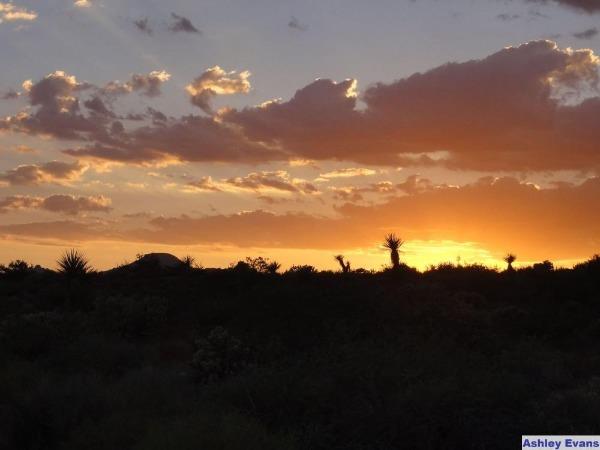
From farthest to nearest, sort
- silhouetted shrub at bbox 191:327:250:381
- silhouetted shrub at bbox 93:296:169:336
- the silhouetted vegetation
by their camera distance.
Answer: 1. silhouetted shrub at bbox 93:296:169:336
2. silhouetted shrub at bbox 191:327:250:381
3. the silhouetted vegetation

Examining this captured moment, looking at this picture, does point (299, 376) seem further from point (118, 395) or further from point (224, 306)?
point (224, 306)

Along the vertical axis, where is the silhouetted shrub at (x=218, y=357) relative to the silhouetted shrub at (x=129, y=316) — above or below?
below

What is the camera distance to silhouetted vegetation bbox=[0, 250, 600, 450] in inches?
451

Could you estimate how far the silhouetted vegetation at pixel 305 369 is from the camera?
11.5 m

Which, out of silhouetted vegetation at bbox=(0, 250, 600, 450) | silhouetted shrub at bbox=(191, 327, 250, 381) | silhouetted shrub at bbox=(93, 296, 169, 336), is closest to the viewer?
silhouetted vegetation at bbox=(0, 250, 600, 450)

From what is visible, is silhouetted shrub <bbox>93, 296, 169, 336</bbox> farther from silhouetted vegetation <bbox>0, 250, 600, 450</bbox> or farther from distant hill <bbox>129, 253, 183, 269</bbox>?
distant hill <bbox>129, 253, 183, 269</bbox>

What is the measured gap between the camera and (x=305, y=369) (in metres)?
14.6

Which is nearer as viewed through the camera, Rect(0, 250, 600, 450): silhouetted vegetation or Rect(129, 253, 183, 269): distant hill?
Rect(0, 250, 600, 450): silhouetted vegetation

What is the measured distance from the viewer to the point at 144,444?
10.3 meters

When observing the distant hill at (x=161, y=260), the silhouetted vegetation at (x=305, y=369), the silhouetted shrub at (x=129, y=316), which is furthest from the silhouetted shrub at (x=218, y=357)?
the distant hill at (x=161, y=260)

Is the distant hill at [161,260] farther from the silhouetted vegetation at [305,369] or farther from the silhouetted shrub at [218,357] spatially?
the silhouetted shrub at [218,357]

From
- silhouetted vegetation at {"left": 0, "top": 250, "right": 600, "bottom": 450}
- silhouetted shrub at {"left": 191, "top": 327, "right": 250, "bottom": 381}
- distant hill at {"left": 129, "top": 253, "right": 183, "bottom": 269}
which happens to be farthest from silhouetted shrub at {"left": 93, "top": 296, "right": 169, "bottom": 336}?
distant hill at {"left": 129, "top": 253, "right": 183, "bottom": 269}

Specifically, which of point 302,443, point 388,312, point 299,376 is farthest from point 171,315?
point 302,443

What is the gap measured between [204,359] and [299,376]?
4.84m
